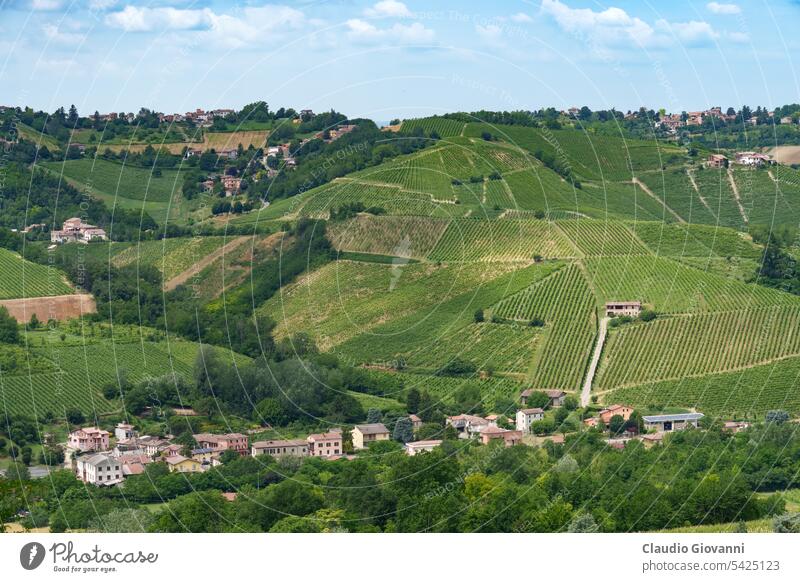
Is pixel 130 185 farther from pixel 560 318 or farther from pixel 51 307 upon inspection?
pixel 560 318

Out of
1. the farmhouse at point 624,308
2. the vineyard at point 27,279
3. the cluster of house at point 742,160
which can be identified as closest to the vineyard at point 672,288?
the farmhouse at point 624,308

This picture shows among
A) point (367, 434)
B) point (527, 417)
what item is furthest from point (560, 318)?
point (367, 434)

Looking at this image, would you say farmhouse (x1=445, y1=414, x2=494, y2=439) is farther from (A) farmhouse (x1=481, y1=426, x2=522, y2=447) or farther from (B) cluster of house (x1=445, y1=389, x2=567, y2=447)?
(A) farmhouse (x1=481, y1=426, x2=522, y2=447)

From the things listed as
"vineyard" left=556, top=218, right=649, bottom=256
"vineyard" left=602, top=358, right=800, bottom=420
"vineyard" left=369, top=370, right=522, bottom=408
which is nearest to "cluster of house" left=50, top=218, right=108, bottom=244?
"vineyard" left=556, top=218, right=649, bottom=256

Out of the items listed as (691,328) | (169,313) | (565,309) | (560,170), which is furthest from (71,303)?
(560,170)

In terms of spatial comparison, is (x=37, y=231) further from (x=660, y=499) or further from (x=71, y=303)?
(x=660, y=499)
